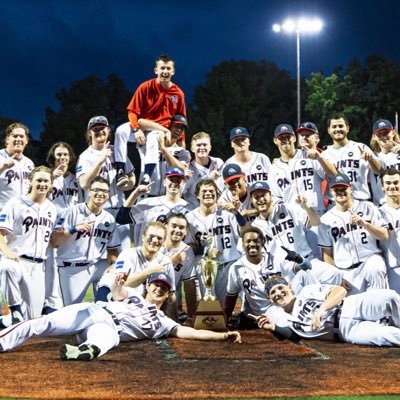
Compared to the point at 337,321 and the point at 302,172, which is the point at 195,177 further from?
the point at 337,321

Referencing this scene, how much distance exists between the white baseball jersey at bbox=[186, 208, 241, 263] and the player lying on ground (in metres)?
1.19

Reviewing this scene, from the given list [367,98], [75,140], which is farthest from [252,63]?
[75,140]

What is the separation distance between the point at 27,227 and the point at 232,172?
2427 mm

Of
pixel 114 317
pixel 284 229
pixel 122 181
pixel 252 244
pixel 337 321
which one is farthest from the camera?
pixel 122 181

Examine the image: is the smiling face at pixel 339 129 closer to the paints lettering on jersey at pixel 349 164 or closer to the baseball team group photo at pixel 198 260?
the baseball team group photo at pixel 198 260

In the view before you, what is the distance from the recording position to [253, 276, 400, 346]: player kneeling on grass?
22.0 feet

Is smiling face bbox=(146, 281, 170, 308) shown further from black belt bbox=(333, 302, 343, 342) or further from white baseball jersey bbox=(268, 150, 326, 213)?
white baseball jersey bbox=(268, 150, 326, 213)

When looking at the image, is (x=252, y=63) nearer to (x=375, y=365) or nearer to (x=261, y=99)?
(x=261, y=99)

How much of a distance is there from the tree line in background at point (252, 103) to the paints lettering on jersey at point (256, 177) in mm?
26878

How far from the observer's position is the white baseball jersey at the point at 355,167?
889 cm

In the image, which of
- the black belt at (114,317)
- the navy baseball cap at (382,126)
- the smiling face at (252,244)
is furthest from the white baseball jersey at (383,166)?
the black belt at (114,317)

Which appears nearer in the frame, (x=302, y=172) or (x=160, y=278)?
(x=160, y=278)

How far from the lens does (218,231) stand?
27.7 ft

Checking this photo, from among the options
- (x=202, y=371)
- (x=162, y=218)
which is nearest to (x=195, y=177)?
(x=162, y=218)
